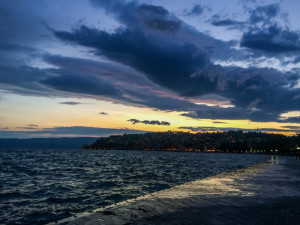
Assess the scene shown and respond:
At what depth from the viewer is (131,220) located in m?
10.1

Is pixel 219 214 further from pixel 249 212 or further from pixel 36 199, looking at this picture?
pixel 36 199

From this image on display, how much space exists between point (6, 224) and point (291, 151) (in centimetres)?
19298

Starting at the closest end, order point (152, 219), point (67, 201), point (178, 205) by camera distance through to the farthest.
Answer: point (152, 219)
point (178, 205)
point (67, 201)

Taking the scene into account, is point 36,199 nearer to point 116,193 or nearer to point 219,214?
point 116,193

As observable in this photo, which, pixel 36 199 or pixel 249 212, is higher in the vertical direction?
pixel 249 212

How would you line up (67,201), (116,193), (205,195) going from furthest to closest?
1. (116,193)
2. (67,201)
3. (205,195)

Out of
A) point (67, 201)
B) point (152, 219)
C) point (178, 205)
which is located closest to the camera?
point (152, 219)

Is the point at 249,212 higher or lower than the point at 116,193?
higher

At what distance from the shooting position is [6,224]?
1353 centimetres

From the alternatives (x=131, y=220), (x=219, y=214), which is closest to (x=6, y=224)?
(x=131, y=220)

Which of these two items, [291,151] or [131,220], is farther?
[291,151]

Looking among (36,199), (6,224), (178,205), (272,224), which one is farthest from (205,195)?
(36,199)

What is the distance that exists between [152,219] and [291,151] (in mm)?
191601

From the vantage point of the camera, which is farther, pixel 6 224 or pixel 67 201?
pixel 67 201
